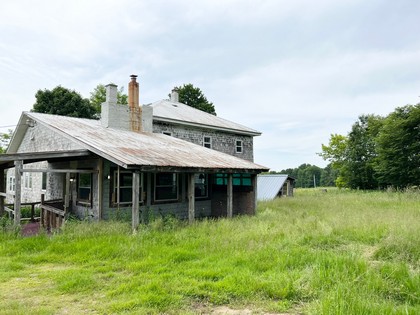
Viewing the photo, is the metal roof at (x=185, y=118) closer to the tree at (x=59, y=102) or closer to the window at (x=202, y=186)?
the window at (x=202, y=186)

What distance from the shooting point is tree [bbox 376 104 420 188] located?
29.5 m

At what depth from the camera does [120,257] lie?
6590 millimetres

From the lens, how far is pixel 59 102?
1175 inches

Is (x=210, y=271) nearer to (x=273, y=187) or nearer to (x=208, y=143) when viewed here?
(x=208, y=143)

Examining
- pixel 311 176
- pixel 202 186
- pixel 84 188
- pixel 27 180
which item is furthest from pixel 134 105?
pixel 311 176

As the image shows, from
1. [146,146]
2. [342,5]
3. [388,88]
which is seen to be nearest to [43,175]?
[146,146]

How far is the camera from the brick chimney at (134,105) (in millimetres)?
15492

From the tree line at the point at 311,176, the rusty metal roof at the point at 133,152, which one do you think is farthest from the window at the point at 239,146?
the tree line at the point at 311,176

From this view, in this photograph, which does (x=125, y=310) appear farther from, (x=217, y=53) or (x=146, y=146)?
(x=217, y=53)

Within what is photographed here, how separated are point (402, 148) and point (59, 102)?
107ft

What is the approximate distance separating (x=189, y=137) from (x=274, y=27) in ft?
29.7

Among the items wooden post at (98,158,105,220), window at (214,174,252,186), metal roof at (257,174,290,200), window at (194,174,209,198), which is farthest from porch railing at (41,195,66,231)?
metal roof at (257,174,290,200)

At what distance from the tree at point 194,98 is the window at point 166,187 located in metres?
29.7

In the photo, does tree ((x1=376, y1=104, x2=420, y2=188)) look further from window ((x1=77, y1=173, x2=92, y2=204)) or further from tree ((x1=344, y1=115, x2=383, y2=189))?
window ((x1=77, y1=173, x2=92, y2=204))
